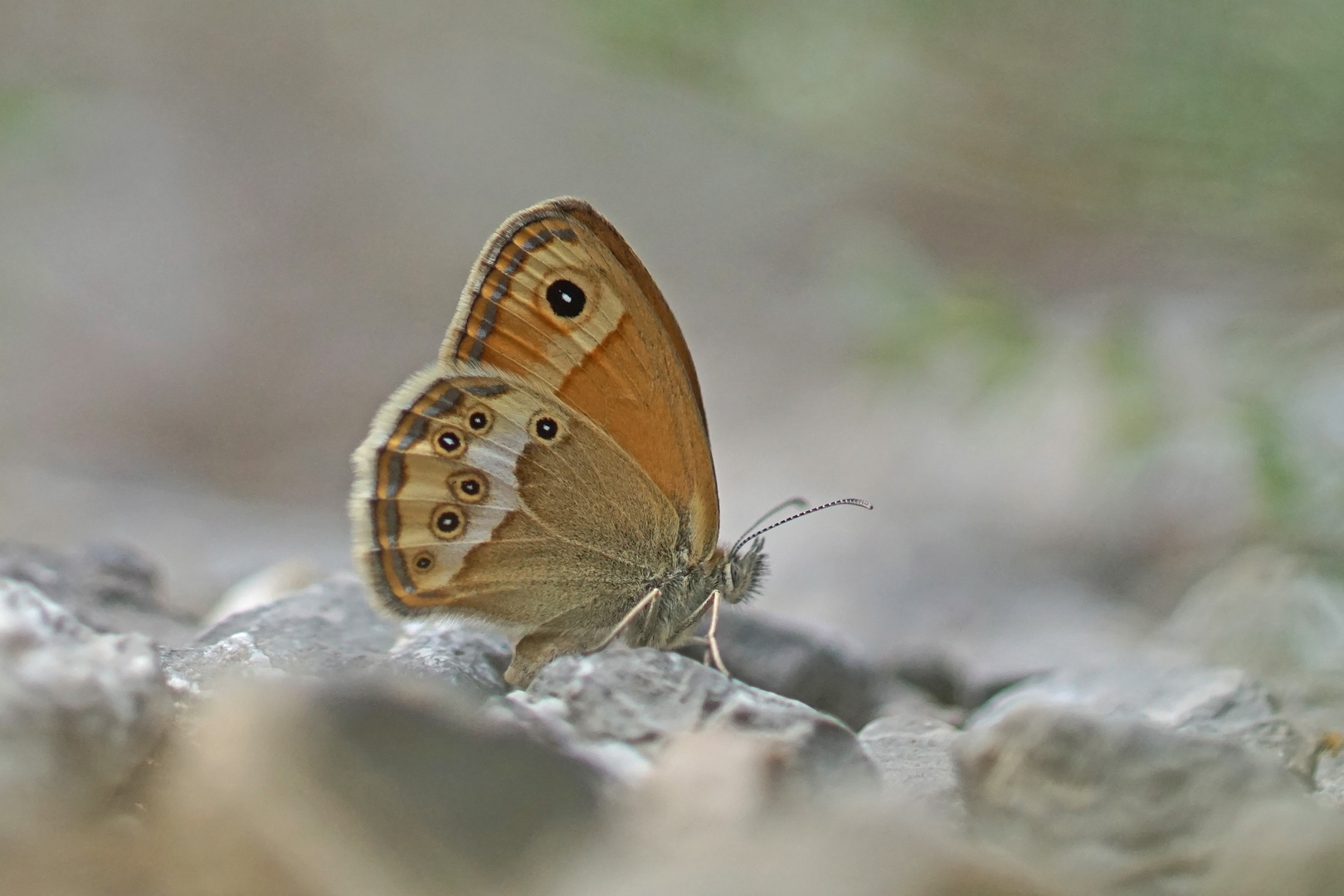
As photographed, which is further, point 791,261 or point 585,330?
point 791,261

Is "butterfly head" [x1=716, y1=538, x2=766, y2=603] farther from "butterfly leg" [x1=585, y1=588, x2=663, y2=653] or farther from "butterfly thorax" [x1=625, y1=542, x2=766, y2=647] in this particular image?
"butterfly leg" [x1=585, y1=588, x2=663, y2=653]

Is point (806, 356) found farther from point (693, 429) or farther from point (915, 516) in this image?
point (693, 429)

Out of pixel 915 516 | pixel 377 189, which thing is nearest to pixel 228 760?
pixel 915 516

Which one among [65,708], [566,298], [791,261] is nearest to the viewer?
[65,708]

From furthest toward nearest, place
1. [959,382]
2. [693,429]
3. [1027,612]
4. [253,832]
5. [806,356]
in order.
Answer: [806,356] → [959,382] → [1027,612] → [693,429] → [253,832]

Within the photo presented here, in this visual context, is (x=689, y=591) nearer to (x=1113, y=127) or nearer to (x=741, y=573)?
(x=741, y=573)

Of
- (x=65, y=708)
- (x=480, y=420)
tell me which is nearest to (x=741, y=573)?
(x=480, y=420)

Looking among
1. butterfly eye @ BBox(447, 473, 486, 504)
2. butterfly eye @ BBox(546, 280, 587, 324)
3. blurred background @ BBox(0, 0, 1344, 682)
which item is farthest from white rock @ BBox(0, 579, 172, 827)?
blurred background @ BBox(0, 0, 1344, 682)

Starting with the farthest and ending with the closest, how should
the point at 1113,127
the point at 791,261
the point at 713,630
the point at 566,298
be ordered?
the point at 791,261 → the point at 1113,127 → the point at 566,298 → the point at 713,630
